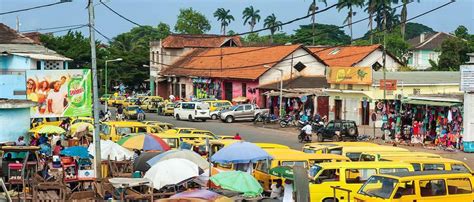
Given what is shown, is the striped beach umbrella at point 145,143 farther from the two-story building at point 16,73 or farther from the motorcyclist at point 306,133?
the motorcyclist at point 306,133

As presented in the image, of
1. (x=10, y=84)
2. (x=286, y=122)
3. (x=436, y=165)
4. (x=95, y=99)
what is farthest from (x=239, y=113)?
(x=436, y=165)

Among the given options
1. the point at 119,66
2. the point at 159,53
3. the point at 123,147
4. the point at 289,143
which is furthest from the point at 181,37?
the point at 123,147

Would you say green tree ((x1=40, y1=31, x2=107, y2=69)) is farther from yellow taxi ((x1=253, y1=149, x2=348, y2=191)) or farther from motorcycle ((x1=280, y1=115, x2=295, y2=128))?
yellow taxi ((x1=253, y1=149, x2=348, y2=191))

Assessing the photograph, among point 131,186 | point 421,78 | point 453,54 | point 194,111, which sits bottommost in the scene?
point 131,186

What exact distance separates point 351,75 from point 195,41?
125 ft

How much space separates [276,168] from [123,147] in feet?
23.8

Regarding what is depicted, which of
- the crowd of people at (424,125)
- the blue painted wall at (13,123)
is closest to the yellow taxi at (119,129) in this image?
the blue painted wall at (13,123)

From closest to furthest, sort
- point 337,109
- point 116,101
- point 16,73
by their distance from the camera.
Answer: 1. point 16,73
2. point 337,109
3. point 116,101

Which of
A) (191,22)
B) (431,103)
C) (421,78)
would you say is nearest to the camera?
(431,103)

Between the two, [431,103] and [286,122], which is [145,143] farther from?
[286,122]

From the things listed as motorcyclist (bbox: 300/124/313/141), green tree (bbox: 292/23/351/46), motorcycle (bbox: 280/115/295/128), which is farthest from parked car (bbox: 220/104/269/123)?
green tree (bbox: 292/23/351/46)

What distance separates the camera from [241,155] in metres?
20.1

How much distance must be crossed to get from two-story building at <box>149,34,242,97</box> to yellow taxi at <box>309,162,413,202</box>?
64445 millimetres

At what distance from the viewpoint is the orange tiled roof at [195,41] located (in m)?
84.1
